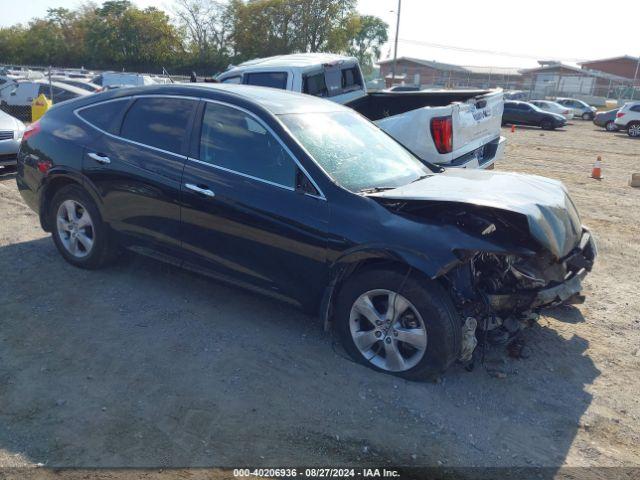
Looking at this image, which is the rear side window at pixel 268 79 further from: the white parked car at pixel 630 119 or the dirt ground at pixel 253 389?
the white parked car at pixel 630 119

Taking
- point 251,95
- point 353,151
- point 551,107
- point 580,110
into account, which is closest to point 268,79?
point 251,95

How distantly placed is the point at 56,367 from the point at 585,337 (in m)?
4.03

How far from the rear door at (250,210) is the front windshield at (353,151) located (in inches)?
9.4

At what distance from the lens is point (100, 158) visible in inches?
191

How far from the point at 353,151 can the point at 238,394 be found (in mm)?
2079

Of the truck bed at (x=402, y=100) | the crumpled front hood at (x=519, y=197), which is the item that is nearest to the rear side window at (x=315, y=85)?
the truck bed at (x=402, y=100)

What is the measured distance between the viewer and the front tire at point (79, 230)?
198 inches

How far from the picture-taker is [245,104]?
14.1 feet

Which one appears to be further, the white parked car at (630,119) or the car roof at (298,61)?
the white parked car at (630,119)

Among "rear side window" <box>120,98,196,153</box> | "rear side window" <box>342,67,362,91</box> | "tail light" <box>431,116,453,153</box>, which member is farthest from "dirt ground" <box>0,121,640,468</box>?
"rear side window" <box>342,67,362,91</box>

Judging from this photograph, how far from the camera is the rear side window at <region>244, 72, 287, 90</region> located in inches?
343

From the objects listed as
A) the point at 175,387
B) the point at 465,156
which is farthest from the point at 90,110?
the point at 465,156

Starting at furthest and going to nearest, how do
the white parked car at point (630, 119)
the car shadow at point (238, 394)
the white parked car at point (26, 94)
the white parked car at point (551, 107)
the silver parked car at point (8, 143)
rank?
the white parked car at point (551, 107), the white parked car at point (630, 119), the white parked car at point (26, 94), the silver parked car at point (8, 143), the car shadow at point (238, 394)

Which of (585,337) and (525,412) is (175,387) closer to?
(525,412)
